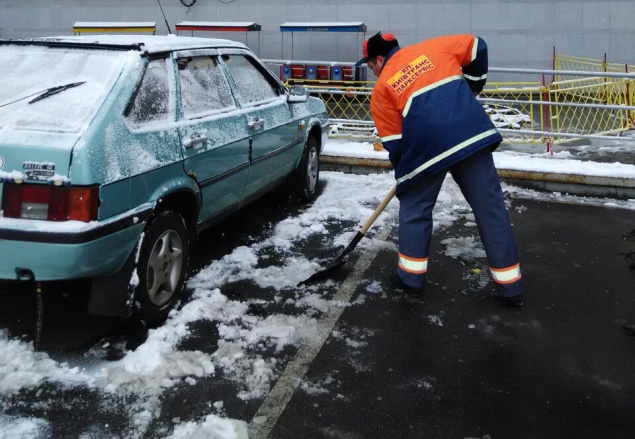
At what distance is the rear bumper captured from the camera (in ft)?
9.77

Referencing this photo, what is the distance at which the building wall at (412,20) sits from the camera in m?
15.5

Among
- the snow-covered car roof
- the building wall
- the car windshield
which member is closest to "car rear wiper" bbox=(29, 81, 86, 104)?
the car windshield

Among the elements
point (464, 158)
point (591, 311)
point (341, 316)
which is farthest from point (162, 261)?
point (591, 311)

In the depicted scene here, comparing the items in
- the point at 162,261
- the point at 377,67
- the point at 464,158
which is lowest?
the point at 162,261

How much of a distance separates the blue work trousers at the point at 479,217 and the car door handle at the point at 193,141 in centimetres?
137

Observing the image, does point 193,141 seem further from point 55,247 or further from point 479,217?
point 479,217

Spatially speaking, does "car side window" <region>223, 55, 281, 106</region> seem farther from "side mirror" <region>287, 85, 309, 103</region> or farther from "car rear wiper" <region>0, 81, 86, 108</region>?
"car rear wiper" <region>0, 81, 86, 108</region>

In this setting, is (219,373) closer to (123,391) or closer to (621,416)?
(123,391)

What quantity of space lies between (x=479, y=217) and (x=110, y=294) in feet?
7.72

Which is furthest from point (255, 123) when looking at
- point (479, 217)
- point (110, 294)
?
point (110, 294)

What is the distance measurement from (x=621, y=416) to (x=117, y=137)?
2834 mm

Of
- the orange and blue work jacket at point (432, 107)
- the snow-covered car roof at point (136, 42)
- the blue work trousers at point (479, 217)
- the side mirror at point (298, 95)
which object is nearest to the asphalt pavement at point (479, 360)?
the blue work trousers at point (479, 217)

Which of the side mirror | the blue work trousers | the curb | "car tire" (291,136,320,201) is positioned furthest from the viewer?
the curb

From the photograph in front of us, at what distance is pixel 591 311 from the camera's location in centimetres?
407
